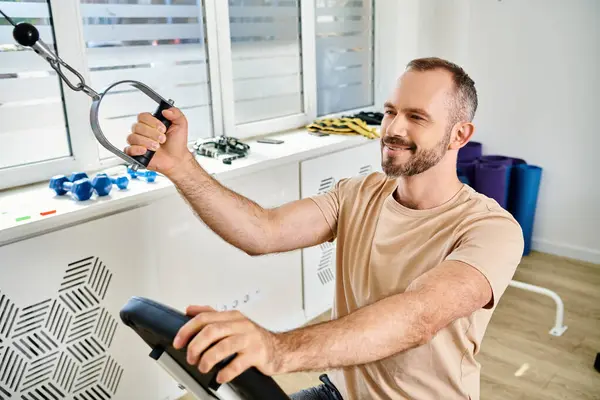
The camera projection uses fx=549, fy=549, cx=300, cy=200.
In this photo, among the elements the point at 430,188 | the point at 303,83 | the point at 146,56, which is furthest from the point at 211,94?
the point at 430,188

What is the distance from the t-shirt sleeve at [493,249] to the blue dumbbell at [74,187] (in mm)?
1200

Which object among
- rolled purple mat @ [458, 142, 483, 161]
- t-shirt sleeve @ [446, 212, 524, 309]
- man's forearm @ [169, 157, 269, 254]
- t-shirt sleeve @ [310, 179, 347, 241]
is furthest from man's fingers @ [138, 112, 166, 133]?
rolled purple mat @ [458, 142, 483, 161]

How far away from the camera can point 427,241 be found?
1.24m

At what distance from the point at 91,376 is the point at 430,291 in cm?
131

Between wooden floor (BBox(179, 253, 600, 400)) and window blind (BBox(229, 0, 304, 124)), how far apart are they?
138cm

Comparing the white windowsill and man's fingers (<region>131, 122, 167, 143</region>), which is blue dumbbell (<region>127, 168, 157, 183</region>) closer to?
the white windowsill

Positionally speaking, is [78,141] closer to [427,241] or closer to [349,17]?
[427,241]

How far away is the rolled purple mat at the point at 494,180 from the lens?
3262mm

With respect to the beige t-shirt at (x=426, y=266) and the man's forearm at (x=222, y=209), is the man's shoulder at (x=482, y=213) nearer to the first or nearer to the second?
the beige t-shirt at (x=426, y=266)

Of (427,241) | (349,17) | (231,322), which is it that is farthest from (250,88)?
(231,322)

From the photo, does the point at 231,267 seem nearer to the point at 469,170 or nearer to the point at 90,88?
the point at 90,88

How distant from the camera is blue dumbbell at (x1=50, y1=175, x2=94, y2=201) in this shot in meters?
1.77

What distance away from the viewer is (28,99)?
77.1 inches

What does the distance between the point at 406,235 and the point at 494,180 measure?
86.8 inches
